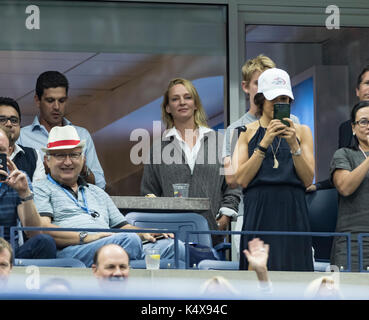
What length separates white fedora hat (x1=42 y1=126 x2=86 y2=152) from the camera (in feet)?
21.5

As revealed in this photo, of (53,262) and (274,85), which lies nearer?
(53,262)

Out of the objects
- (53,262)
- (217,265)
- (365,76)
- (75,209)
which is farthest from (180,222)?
(365,76)

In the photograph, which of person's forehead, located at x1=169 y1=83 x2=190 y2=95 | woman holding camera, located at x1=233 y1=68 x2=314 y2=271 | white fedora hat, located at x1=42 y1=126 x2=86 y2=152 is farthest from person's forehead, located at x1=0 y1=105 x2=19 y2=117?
woman holding camera, located at x1=233 y1=68 x2=314 y2=271

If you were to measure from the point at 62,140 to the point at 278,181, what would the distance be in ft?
4.38

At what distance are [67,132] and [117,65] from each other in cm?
225

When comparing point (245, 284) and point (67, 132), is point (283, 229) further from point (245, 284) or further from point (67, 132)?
point (67, 132)

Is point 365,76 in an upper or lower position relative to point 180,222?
upper

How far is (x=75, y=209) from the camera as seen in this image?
6.41 m

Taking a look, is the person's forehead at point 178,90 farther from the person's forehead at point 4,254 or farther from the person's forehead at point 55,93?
the person's forehead at point 4,254

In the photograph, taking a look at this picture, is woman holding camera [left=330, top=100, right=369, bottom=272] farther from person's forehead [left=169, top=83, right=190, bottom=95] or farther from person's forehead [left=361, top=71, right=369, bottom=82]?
person's forehead [left=169, top=83, right=190, bottom=95]

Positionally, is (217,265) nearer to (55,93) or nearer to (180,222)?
(180,222)

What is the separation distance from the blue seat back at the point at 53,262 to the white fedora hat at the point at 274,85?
151 centimetres

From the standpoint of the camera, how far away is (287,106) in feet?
20.8

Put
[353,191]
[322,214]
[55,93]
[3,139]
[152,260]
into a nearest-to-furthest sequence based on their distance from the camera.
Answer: [152,260]
[3,139]
[353,191]
[322,214]
[55,93]
